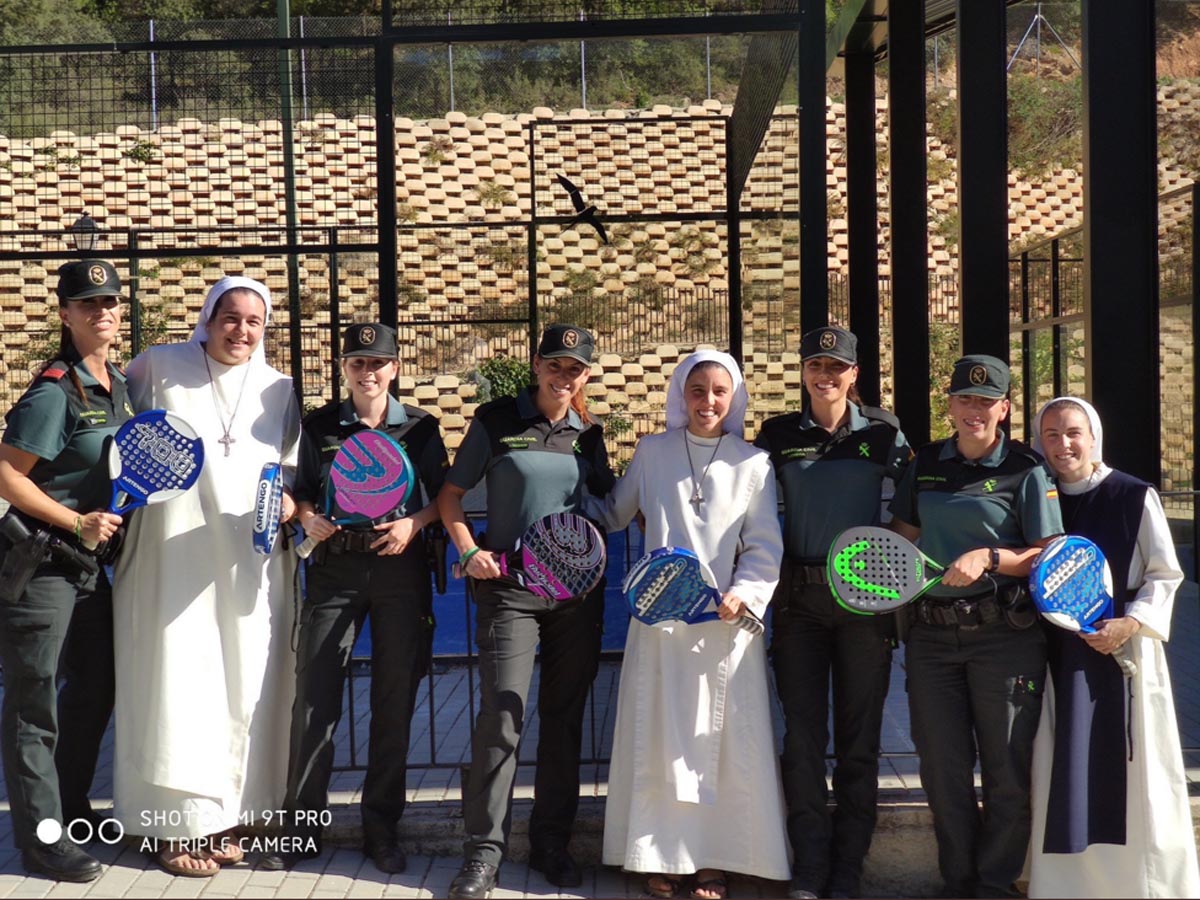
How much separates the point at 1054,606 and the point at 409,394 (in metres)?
17.2

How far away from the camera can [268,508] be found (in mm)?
4242

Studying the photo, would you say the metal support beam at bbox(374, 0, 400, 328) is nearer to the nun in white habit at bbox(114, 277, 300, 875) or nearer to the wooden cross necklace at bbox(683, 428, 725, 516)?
the nun in white habit at bbox(114, 277, 300, 875)

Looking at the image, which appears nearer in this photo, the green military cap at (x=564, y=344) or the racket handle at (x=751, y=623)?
the racket handle at (x=751, y=623)

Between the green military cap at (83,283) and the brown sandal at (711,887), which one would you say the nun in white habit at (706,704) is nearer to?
the brown sandal at (711,887)

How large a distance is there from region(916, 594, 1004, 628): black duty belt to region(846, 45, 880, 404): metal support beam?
523cm

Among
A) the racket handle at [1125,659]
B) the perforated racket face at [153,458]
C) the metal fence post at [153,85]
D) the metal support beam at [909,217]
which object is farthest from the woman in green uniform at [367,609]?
the metal support beam at [909,217]

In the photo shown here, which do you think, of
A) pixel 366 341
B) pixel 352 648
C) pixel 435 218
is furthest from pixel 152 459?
pixel 435 218

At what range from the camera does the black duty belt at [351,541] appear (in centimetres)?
435

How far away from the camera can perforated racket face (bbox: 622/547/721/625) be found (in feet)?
13.5

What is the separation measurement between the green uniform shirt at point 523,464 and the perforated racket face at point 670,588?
391mm

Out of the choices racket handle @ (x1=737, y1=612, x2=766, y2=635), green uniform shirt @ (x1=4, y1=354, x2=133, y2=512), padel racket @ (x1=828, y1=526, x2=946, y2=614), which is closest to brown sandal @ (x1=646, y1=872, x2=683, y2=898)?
racket handle @ (x1=737, y1=612, x2=766, y2=635)

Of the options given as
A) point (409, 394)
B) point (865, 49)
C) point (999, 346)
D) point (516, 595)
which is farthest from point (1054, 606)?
point (409, 394)

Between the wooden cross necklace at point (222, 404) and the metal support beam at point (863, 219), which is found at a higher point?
the metal support beam at point (863, 219)

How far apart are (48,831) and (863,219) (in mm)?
7282
